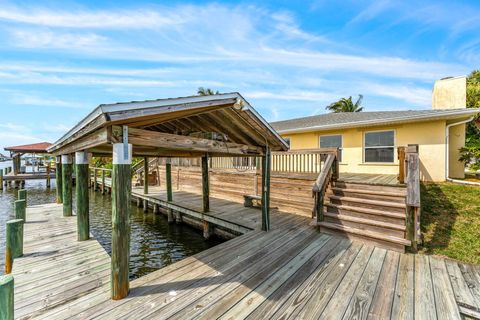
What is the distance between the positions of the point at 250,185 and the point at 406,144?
7.04 metres

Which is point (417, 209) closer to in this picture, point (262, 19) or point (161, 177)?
point (262, 19)

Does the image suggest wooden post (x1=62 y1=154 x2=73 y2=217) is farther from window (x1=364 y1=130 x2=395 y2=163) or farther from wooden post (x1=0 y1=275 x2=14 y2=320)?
window (x1=364 y1=130 x2=395 y2=163)

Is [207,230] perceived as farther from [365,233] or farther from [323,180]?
[365,233]

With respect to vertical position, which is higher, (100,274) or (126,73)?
(126,73)

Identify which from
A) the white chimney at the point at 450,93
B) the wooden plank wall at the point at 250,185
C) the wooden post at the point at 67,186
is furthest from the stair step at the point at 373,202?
the white chimney at the point at 450,93

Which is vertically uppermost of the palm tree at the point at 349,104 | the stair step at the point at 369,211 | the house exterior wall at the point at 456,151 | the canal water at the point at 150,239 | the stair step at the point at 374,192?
the palm tree at the point at 349,104

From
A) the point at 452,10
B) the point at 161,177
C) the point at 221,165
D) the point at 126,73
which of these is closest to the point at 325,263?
the point at 221,165

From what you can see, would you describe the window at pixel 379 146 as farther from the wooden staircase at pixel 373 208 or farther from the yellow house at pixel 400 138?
the wooden staircase at pixel 373 208

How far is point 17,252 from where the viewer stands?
13.4 ft

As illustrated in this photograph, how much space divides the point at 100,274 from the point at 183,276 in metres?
1.40

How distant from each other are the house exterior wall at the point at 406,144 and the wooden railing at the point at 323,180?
4439 millimetres

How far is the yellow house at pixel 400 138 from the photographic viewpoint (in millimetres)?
8391

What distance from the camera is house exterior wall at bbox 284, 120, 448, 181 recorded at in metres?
8.47

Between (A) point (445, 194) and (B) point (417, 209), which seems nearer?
(B) point (417, 209)
